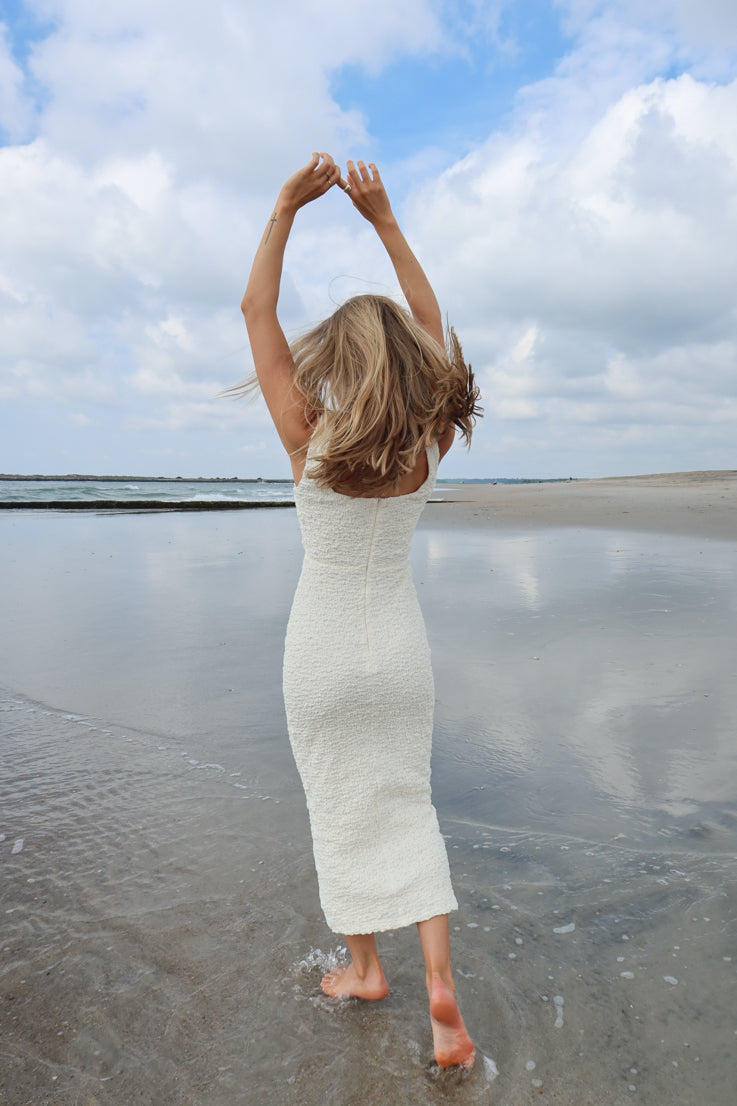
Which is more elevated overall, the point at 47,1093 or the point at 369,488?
the point at 369,488

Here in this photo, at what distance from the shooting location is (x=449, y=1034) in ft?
5.94

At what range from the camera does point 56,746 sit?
371cm

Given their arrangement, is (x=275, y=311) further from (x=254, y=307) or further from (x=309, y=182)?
(x=309, y=182)

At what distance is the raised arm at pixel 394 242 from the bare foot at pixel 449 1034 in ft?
5.53

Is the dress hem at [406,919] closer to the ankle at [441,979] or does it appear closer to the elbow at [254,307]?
the ankle at [441,979]

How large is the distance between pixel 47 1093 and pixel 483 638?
408 centimetres

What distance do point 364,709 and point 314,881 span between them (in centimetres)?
102

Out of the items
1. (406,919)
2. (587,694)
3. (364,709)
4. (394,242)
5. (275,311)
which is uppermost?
(394,242)

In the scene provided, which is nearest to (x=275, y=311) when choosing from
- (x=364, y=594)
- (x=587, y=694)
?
(x=364, y=594)

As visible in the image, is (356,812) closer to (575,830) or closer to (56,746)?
(575,830)

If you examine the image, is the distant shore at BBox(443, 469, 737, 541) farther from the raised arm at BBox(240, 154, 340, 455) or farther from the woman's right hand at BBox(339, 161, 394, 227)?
the raised arm at BBox(240, 154, 340, 455)

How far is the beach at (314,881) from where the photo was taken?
1837 mm

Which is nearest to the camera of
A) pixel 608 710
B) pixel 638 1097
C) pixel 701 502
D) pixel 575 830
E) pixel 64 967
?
pixel 638 1097

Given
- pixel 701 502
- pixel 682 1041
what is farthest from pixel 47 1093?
pixel 701 502
